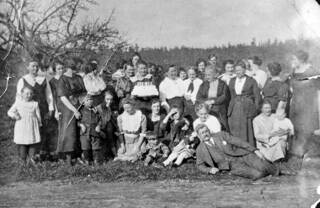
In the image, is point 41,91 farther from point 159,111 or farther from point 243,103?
point 243,103

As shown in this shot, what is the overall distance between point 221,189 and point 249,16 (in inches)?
70.2

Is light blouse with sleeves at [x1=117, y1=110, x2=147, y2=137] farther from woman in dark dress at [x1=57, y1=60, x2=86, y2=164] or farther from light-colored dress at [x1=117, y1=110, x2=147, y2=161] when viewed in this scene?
woman in dark dress at [x1=57, y1=60, x2=86, y2=164]

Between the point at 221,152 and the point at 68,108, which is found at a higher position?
the point at 68,108

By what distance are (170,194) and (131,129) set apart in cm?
96

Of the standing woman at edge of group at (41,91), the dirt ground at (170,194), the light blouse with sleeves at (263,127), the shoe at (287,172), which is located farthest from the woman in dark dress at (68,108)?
the shoe at (287,172)

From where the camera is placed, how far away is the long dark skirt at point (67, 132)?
5266 millimetres

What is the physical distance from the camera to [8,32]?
17.3 ft

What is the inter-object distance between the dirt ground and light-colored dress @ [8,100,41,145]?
506 millimetres

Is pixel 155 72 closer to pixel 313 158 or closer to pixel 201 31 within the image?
pixel 201 31

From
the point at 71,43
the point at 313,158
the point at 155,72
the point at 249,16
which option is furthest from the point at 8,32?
the point at 313,158

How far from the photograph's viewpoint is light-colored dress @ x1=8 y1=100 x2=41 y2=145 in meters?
5.19

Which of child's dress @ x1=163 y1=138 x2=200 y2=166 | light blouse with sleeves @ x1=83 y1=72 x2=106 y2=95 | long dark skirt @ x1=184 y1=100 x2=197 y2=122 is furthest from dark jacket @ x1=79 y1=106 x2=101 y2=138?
long dark skirt @ x1=184 y1=100 x2=197 y2=122

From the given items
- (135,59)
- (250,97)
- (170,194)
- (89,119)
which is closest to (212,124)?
(250,97)

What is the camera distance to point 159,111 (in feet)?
17.5
